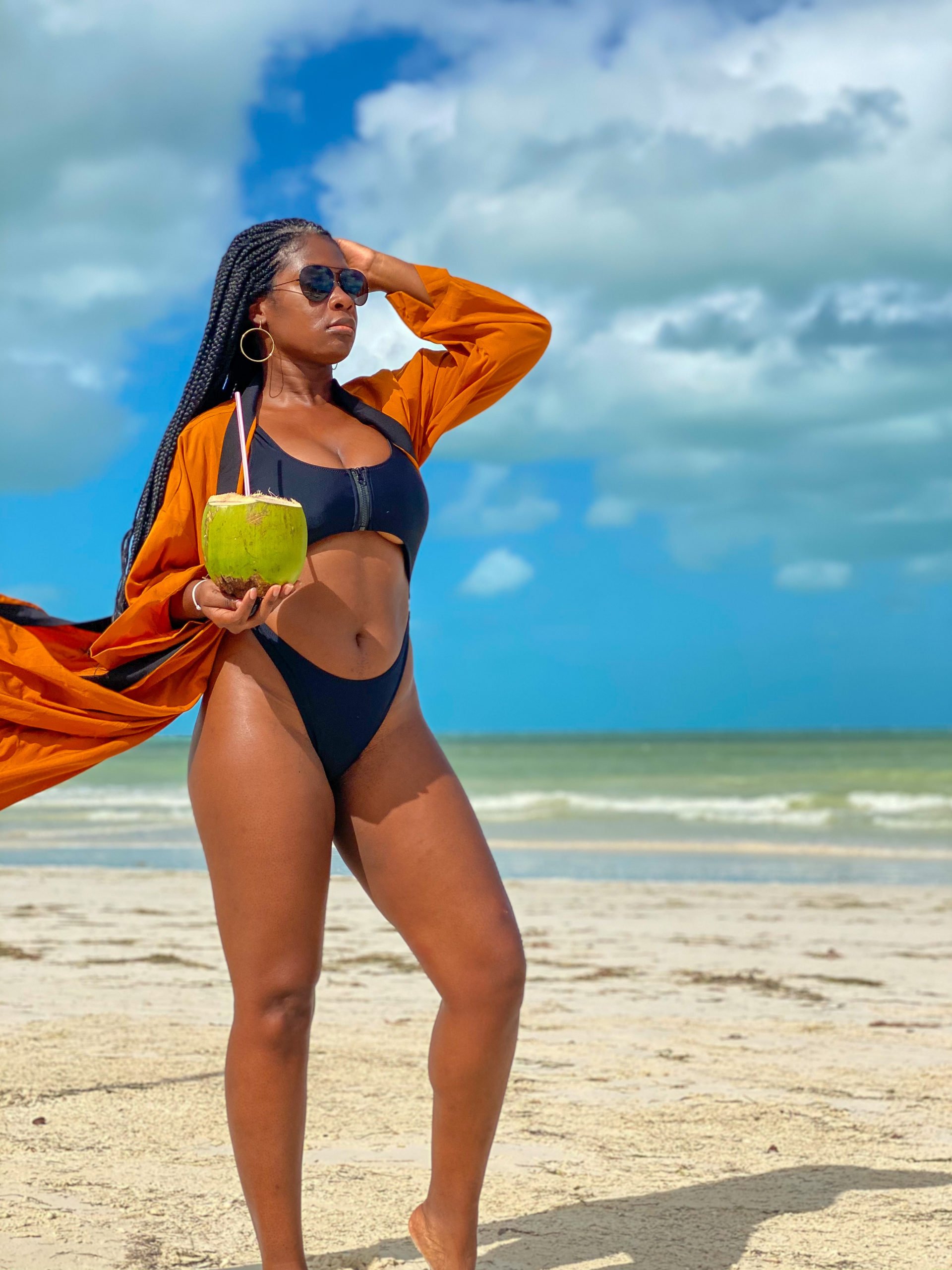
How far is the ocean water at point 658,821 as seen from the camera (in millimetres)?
15008

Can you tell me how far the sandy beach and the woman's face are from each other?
2114mm

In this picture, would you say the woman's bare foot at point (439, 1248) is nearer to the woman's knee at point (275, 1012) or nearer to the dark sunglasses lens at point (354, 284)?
the woman's knee at point (275, 1012)

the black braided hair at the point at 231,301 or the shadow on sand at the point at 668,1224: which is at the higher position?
the black braided hair at the point at 231,301

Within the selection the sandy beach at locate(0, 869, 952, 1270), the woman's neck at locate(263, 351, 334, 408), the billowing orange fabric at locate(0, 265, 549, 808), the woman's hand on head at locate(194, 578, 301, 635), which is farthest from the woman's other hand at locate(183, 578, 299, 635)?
the sandy beach at locate(0, 869, 952, 1270)

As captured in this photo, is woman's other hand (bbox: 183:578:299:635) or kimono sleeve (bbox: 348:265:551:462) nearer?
woman's other hand (bbox: 183:578:299:635)

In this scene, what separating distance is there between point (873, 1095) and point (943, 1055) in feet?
2.74

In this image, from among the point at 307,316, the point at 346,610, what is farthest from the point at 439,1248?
the point at 307,316

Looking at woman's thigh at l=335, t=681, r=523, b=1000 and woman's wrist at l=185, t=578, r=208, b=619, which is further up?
woman's wrist at l=185, t=578, r=208, b=619

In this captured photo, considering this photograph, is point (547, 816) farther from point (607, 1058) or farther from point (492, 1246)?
point (492, 1246)

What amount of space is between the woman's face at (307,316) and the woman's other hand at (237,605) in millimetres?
607

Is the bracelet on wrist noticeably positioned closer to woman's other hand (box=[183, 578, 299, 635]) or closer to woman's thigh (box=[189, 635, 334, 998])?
woman's other hand (box=[183, 578, 299, 635])

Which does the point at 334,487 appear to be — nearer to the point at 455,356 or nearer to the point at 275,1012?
the point at 455,356

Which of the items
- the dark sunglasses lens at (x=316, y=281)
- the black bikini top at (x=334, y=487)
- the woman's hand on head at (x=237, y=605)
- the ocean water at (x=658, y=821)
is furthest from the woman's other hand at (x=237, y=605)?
the ocean water at (x=658, y=821)

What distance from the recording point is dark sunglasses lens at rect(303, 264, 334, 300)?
2.73m
